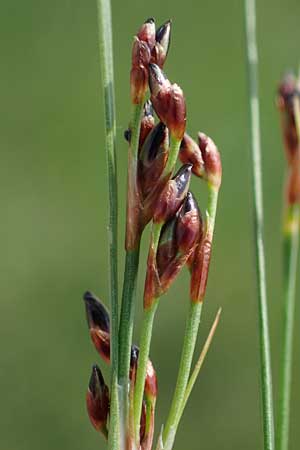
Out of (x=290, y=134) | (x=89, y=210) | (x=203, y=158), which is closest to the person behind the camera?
(x=290, y=134)

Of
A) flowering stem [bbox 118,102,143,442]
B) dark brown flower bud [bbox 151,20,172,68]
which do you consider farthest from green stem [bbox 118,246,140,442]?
dark brown flower bud [bbox 151,20,172,68]

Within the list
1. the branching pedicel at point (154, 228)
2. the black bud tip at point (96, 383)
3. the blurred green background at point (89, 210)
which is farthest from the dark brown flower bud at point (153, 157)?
the blurred green background at point (89, 210)

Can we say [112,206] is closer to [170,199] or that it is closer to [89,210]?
[170,199]

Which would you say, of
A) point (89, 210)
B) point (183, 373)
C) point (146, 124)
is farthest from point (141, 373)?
point (89, 210)

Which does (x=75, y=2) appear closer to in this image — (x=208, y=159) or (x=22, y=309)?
(x=22, y=309)

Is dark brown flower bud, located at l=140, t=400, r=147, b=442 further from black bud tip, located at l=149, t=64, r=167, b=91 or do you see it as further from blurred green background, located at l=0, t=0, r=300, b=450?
blurred green background, located at l=0, t=0, r=300, b=450

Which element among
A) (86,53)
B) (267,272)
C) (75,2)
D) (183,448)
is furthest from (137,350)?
(75,2)

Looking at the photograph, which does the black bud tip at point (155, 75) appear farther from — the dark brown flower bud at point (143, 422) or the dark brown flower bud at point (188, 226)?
the dark brown flower bud at point (143, 422)

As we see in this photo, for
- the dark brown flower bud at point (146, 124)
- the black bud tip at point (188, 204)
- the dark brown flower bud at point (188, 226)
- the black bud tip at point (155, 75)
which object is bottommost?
the dark brown flower bud at point (188, 226)

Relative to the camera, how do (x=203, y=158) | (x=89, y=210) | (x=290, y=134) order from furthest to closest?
(x=89, y=210) → (x=203, y=158) → (x=290, y=134)
